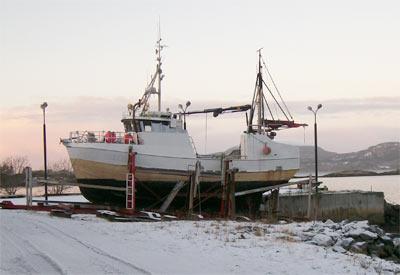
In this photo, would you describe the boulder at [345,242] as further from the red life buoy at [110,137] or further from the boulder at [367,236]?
the red life buoy at [110,137]

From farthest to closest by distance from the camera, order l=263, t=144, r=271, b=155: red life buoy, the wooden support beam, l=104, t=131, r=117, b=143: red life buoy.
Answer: l=263, t=144, r=271, b=155: red life buoy, l=104, t=131, r=117, b=143: red life buoy, the wooden support beam

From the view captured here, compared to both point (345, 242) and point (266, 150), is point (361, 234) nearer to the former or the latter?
point (345, 242)

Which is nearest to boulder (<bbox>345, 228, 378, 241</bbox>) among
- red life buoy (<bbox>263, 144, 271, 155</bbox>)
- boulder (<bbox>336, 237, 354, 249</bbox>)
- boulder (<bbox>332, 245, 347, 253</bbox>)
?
boulder (<bbox>336, 237, 354, 249</bbox>)

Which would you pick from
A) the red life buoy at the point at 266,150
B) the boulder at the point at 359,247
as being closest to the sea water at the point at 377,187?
the red life buoy at the point at 266,150

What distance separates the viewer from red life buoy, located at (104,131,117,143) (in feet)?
86.6

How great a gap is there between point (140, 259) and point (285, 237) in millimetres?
5210

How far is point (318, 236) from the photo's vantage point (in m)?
13.5

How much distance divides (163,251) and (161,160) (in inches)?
618

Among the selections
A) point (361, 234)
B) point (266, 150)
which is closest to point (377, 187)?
point (266, 150)

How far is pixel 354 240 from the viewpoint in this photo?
13781mm

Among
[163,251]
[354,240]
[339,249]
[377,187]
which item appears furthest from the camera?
[377,187]

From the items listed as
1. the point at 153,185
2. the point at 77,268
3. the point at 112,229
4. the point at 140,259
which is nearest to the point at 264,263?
the point at 140,259

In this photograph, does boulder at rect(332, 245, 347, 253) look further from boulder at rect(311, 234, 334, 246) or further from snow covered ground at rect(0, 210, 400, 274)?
boulder at rect(311, 234, 334, 246)

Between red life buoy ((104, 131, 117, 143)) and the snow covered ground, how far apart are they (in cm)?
1090
